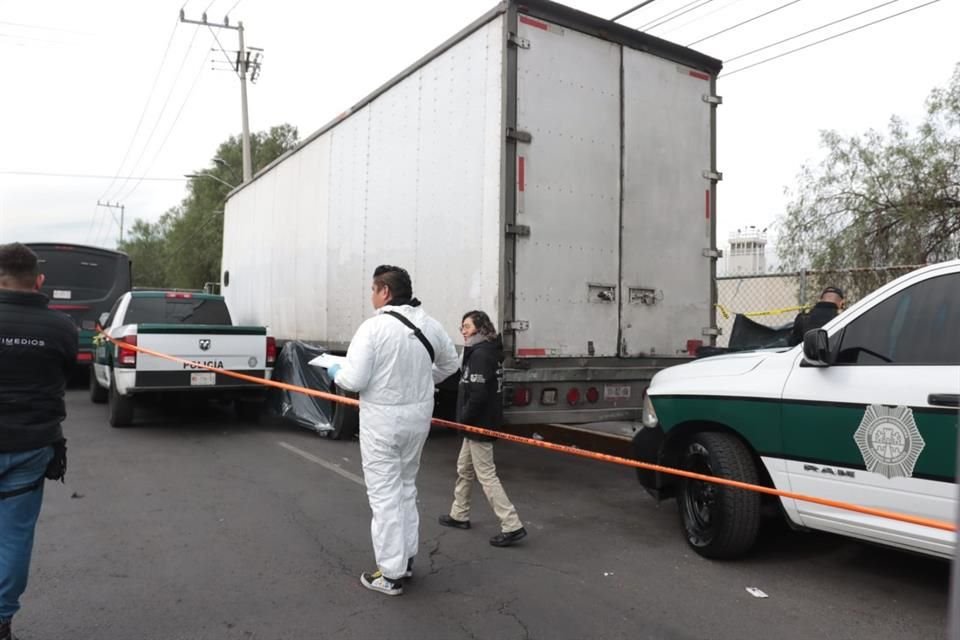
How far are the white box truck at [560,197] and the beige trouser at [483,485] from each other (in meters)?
0.83

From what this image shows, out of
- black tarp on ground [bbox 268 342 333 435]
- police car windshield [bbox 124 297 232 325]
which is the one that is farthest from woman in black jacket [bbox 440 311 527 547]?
police car windshield [bbox 124 297 232 325]

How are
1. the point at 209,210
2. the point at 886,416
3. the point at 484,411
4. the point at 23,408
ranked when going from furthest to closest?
the point at 209,210 → the point at 484,411 → the point at 886,416 → the point at 23,408

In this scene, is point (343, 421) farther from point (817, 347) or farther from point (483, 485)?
point (817, 347)

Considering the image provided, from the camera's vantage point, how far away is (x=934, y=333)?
3.55 metres

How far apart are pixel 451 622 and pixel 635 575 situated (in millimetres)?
1284

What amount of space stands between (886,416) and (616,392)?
2813mm

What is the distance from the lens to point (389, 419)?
3783 mm

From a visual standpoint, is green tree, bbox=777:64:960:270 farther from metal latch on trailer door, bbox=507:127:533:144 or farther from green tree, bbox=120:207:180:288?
green tree, bbox=120:207:180:288

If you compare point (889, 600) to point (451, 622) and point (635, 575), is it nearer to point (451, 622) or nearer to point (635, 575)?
point (635, 575)

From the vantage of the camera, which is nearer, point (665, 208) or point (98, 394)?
point (665, 208)

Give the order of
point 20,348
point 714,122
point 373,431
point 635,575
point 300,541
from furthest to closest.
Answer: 1. point 714,122
2. point 300,541
3. point 635,575
4. point 373,431
5. point 20,348

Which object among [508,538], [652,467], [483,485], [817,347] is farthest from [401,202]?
[817,347]

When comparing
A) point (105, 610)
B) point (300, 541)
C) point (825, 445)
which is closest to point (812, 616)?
point (825, 445)

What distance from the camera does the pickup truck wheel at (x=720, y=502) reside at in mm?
4234
